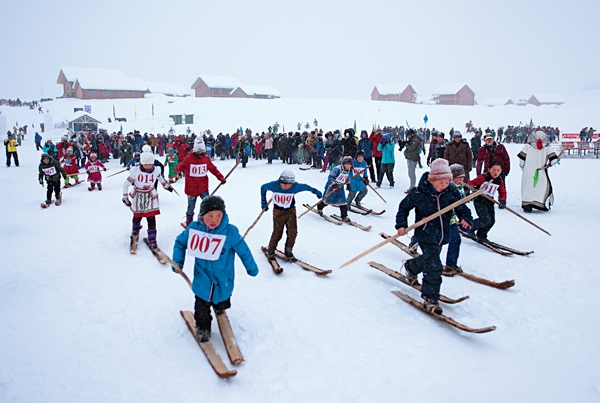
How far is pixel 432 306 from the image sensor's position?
4.25 meters

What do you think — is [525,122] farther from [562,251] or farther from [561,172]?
[562,251]

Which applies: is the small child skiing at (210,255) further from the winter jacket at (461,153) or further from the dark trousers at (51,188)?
the dark trousers at (51,188)

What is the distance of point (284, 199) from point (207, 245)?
2221mm

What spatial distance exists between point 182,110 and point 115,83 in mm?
22385

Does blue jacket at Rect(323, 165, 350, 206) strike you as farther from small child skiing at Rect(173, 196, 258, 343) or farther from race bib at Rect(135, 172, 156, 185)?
small child skiing at Rect(173, 196, 258, 343)

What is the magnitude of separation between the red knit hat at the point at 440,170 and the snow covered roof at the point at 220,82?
67.2m

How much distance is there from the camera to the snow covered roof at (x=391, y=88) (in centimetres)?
6919

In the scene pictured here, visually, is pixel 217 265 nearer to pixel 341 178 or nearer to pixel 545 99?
pixel 341 178

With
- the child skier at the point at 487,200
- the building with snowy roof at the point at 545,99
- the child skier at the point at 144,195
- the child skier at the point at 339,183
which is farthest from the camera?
the building with snowy roof at the point at 545,99

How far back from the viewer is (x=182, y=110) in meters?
45.6

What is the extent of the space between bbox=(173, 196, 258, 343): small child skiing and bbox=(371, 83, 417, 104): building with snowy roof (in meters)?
70.5

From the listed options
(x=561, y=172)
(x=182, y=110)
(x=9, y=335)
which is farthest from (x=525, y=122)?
(x=9, y=335)

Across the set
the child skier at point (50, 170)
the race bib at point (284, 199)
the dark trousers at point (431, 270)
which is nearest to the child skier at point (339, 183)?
the race bib at point (284, 199)

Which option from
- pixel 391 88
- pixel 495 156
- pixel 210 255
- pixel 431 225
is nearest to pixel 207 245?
pixel 210 255
